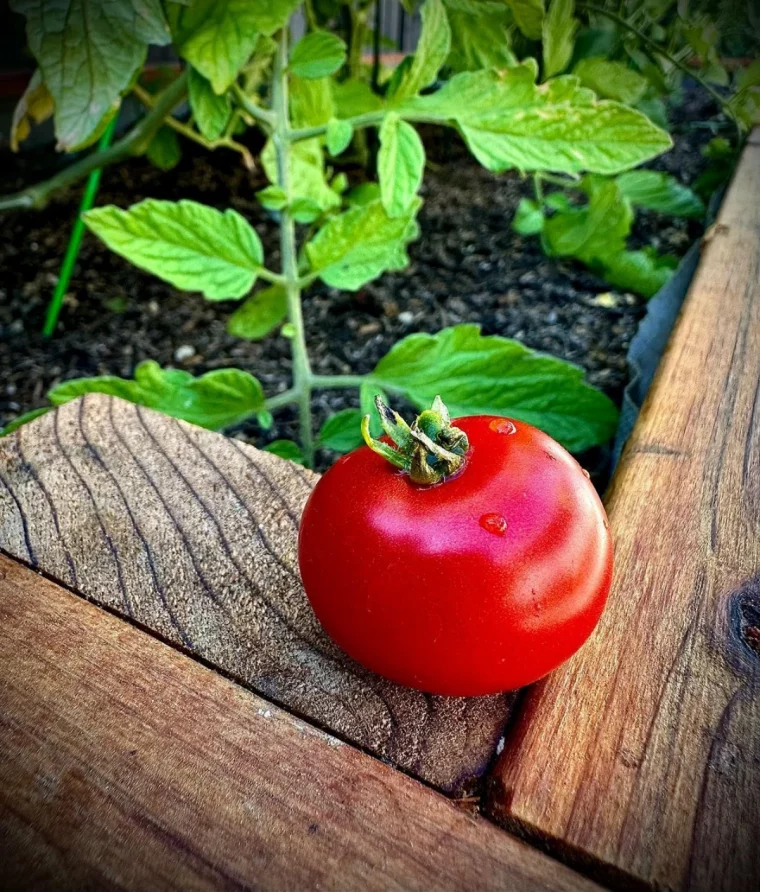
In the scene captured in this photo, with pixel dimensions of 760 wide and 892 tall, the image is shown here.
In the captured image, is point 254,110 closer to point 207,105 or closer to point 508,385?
point 207,105

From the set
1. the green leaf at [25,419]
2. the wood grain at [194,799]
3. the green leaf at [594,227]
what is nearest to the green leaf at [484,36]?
the green leaf at [594,227]

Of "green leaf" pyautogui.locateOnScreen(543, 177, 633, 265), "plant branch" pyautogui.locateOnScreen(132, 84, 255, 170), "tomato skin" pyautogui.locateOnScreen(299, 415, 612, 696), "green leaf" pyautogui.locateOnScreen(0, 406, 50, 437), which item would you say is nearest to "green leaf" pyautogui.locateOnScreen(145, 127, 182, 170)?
"plant branch" pyautogui.locateOnScreen(132, 84, 255, 170)

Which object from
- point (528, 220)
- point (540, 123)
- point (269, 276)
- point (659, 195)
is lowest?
point (528, 220)

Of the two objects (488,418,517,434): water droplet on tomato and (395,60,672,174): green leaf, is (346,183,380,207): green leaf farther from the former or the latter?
(488,418,517,434): water droplet on tomato

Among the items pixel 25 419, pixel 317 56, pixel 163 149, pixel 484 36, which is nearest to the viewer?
pixel 25 419

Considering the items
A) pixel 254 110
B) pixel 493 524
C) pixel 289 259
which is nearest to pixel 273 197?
pixel 289 259

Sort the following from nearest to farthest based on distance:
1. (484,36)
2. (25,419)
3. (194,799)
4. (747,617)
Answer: (194,799)
(747,617)
(25,419)
(484,36)

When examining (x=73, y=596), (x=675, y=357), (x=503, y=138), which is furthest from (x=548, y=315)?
(x=73, y=596)

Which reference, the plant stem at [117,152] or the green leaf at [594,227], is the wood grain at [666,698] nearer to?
the green leaf at [594,227]
